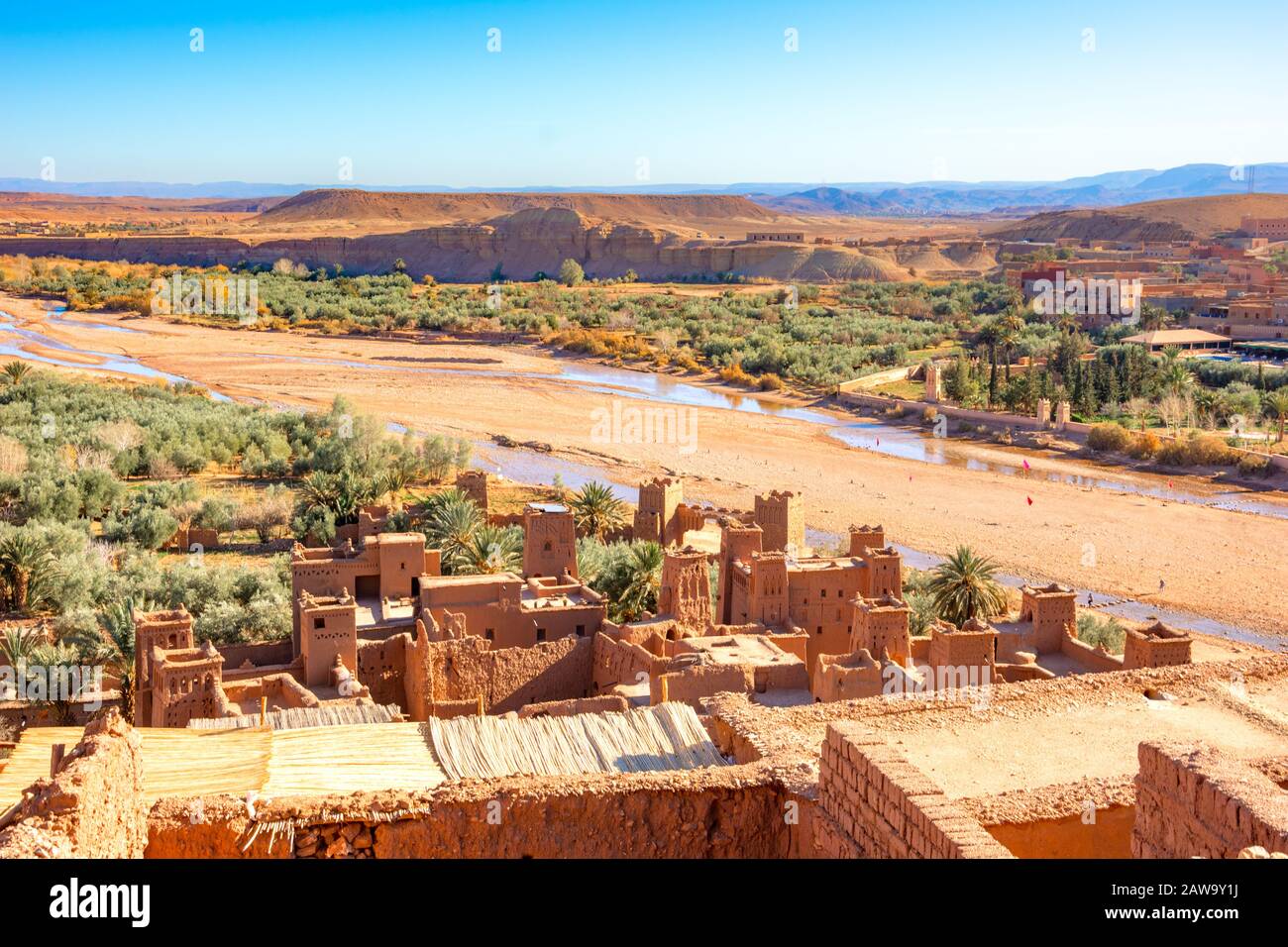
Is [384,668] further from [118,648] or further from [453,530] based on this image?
[453,530]

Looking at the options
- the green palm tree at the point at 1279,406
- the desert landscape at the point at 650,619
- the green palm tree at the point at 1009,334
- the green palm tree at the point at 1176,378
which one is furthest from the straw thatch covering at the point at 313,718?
the green palm tree at the point at 1009,334

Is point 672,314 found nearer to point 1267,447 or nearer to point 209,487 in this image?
point 1267,447

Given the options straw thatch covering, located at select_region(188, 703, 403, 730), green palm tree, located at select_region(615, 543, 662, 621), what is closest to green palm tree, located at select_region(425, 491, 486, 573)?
green palm tree, located at select_region(615, 543, 662, 621)

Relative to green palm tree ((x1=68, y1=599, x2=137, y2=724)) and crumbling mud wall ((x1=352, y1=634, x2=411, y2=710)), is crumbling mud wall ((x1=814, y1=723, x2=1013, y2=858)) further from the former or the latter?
green palm tree ((x1=68, y1=599, x2=137, y2=724))

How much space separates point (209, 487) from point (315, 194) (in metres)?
147

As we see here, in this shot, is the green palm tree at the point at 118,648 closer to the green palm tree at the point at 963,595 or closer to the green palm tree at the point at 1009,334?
the green palm tree at the point at 963,595

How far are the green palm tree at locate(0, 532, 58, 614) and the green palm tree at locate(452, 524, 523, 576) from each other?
6.81 meters

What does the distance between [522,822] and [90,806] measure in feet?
10.2

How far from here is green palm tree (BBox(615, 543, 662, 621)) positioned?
2009 cm

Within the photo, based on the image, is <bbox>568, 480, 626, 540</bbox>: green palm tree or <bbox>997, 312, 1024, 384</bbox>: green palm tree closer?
<bbox>568, 480, 626, 540</bbox>: green palm tree

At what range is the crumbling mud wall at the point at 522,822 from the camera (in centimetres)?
751

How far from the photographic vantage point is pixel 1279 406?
4219 centimetres

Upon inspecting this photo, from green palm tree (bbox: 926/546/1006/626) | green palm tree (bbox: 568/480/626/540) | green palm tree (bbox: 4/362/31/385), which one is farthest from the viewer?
green palm tree (bbox: 4/362/31/385)
